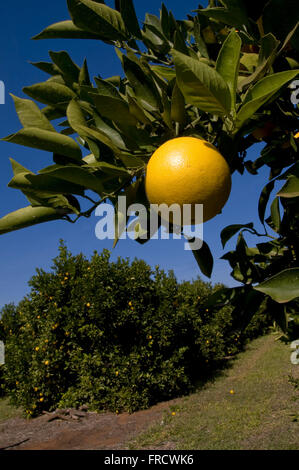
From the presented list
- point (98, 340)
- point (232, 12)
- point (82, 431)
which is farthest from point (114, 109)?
point (98, 340)

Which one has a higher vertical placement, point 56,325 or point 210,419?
point 56,325

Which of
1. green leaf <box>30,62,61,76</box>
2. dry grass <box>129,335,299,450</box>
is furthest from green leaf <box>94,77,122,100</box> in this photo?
dry grass <box>129,335,299,450</box>

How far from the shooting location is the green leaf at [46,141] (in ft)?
2.30

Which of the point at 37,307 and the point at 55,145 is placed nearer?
the point at 55,145

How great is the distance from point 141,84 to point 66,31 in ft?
1.16

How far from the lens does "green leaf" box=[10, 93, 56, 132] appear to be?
0.77m

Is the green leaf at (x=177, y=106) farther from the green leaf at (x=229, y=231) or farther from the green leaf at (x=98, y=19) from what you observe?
the green leaf at (x=229, y=231)

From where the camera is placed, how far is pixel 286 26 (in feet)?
2.57

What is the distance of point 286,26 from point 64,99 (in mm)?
551

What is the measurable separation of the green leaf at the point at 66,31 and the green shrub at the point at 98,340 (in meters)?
6.71

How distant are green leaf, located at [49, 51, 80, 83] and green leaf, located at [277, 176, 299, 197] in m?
0.61
